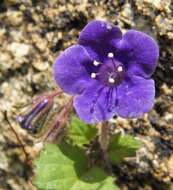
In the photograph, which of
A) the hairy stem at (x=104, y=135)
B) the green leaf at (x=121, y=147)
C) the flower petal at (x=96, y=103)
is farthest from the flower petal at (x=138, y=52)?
the green leaf at (x=121, y=147)

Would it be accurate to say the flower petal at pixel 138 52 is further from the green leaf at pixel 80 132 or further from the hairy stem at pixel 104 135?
the green leaf at pixel 80 132

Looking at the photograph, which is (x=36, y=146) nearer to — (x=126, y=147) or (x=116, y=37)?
(x=126, y=147)

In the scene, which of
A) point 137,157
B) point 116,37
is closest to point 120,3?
point 116,37

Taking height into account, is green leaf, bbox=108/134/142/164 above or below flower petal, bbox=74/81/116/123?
below

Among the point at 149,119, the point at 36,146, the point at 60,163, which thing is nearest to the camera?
the point at 60,163

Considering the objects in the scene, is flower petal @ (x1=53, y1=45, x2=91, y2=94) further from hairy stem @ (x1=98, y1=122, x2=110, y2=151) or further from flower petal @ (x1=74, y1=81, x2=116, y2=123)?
hairy stem @ (x1=98, y1=122, x2=110, y2=151)

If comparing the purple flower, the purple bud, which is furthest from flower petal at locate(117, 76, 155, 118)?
the purple bud

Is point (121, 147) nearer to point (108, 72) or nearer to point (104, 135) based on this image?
point (104, 135)
